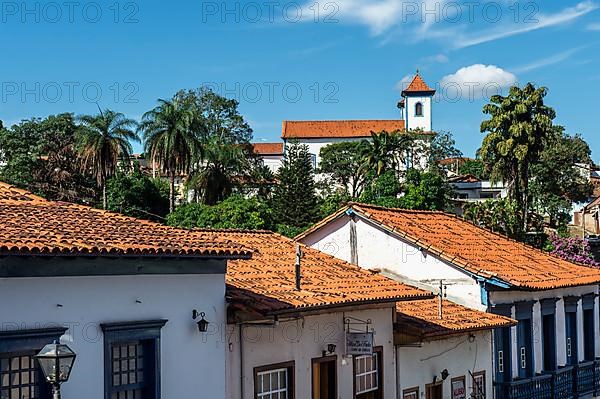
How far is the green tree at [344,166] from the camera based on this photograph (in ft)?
258

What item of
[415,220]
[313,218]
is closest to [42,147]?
[313,218]

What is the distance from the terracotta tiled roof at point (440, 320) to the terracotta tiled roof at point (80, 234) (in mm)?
5540

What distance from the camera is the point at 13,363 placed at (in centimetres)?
1031

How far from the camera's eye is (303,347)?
1462cm

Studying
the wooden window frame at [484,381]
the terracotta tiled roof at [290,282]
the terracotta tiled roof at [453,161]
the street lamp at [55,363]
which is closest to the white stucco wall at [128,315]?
the terracotta tiled roof at [290,282]

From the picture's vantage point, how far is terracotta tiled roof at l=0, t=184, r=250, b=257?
10.3 metres

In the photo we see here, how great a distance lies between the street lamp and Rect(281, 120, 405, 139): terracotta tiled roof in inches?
3674

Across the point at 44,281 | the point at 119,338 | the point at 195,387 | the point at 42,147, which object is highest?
the point at 42,147

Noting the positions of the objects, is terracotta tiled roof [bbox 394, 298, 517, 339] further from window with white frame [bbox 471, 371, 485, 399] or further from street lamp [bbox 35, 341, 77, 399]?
street lamp [bbox 35, 341, 77, 399]

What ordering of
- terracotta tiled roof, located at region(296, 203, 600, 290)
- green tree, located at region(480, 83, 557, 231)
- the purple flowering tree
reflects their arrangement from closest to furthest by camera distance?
terracotta tiled roof, located at region(296, 203, 600, 290), the purple flowering tree, green tree, located at region(480, 83, 557, 231)

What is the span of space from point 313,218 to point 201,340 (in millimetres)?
46756

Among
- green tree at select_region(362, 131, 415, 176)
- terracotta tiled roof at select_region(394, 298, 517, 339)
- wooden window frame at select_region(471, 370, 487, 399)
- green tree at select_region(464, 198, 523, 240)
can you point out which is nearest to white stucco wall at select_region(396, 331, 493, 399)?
wooden window frame at select_region(471, 370, 487, 399)

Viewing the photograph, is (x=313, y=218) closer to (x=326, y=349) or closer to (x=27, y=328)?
(x=326, y=349)

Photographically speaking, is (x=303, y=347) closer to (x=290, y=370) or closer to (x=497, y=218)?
(x=290, y=370)
